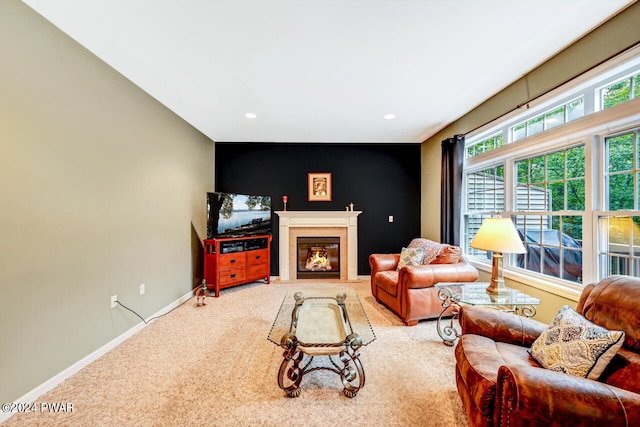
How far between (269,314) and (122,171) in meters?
2.18

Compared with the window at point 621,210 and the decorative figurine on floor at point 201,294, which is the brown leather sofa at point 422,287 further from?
the decorative figurine on floor at point 201,294

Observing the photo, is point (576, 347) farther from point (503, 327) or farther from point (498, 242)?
point (498, 242)

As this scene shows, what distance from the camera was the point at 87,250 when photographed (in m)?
2.06

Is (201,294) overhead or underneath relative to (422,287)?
underneath

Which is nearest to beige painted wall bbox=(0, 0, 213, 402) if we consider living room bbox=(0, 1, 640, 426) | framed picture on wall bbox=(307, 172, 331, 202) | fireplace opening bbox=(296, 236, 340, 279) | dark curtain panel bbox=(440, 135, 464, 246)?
living room bbox=(0, 1, 640, 426)

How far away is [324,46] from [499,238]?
6.83ft

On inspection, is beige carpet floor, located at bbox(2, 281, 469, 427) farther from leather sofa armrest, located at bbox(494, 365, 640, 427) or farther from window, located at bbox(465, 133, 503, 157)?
window, located at bbox(465, 133, 503, 157)

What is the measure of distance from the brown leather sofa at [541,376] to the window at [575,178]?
0.81 meters

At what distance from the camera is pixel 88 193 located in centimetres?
207

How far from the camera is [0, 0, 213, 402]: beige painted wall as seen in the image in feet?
5.13

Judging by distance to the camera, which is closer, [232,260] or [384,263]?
[384,263]

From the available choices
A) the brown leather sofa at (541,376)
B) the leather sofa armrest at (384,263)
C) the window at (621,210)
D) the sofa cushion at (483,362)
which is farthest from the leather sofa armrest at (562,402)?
the leather sofa armrest at (384,263)

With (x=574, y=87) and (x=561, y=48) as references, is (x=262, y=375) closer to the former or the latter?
(x=574, y=87)

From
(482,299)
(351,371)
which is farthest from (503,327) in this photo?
(351,371)
